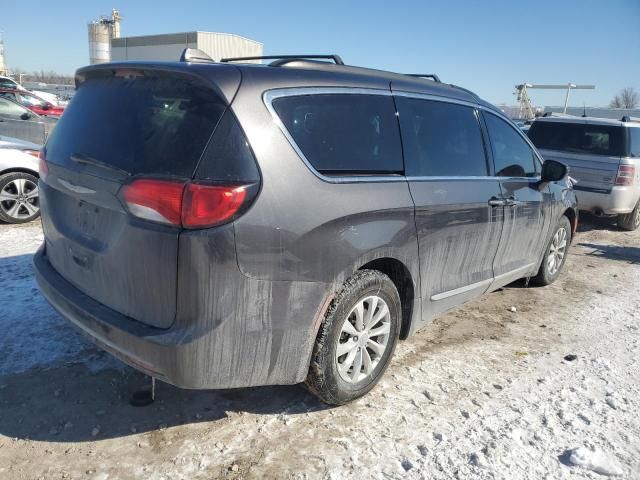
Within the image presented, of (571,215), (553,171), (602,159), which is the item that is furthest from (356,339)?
(602,159)

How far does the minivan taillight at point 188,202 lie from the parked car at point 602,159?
7.42 m

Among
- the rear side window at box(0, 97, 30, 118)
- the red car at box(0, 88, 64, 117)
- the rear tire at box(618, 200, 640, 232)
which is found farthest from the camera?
the red car at box(0, 88, 64, 117)

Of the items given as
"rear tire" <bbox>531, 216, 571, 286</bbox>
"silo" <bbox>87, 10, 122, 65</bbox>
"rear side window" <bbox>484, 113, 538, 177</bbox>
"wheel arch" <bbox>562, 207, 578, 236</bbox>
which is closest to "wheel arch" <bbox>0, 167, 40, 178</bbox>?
"rear side window" <bbox>484, 113, 538, 177</bbox>

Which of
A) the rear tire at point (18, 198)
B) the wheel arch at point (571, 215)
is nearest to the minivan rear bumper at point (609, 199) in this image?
→ the wheel arch at point (571, 215)

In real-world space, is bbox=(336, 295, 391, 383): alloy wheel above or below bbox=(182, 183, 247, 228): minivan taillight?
below

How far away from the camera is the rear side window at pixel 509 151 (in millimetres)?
4078

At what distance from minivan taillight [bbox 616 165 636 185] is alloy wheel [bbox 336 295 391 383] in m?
6.44

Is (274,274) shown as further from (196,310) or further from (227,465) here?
(227,465)

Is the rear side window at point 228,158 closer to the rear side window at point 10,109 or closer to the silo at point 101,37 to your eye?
the rear side window at point 10,109

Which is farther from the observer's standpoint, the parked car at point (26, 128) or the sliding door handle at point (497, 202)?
the parked car at point (26, 128)

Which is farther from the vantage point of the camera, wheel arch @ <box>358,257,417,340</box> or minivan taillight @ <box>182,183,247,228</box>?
wheel arch @ <box>358,257,417,340</box>

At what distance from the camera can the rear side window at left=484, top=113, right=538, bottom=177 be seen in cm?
408

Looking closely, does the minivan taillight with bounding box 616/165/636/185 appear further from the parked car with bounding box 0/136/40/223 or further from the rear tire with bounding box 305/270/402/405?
the parked car with bounding box 0/136/40/223

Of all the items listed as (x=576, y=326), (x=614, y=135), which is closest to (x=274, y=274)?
(x=576, y=326)
